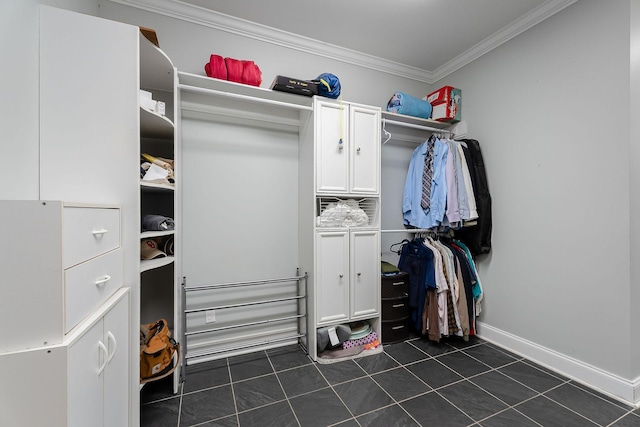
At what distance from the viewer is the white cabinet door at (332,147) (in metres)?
2.17

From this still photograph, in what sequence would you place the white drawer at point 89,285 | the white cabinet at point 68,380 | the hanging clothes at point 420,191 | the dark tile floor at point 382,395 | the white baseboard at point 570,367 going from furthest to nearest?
the hanging clothes at point 420,191
the white baseboard at point 570,367
the dark tile floor at point 382,395
the white drawer at point 89,285
the white cabinet at point 68,380

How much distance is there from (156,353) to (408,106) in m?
2.85

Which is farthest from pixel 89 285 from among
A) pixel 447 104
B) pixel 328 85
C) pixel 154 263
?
pixel 447 104

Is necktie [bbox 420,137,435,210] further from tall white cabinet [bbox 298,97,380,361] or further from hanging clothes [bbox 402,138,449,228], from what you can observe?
tall white cabinet [bbox 298,97,380,361]

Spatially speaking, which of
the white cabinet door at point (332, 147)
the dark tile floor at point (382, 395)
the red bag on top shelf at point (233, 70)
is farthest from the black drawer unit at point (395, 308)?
the red bag on top shelf at point (233, 70)

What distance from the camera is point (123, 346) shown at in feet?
4.06

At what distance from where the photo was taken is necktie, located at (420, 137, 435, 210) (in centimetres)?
250

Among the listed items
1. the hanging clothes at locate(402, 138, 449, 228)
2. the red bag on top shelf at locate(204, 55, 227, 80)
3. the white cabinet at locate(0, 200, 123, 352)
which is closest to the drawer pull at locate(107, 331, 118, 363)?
the white cabinet at locate(0, 200, 123, 352)

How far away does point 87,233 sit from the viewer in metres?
0.97

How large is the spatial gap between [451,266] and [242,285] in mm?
1843

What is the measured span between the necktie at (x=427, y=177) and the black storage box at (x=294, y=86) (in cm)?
123

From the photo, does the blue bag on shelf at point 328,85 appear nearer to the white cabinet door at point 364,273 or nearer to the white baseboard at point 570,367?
the white cabinet door at point 364,273

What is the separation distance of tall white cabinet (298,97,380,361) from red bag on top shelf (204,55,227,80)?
74 cm

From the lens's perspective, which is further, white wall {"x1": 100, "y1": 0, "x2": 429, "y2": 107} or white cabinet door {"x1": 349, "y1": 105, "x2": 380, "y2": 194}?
white cabinet door {"x1": 349, "y1": 105, "x2": 380, "y2": 194}
